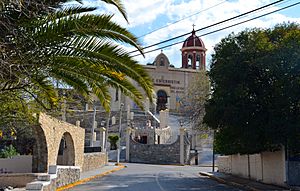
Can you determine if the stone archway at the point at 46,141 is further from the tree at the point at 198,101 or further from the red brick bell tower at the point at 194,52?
the red brick bell tower at the point at 194,52

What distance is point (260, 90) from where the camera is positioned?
19.3m

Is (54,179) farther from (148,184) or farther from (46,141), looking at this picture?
(148,184)

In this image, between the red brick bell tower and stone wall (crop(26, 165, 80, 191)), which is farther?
the red brick bell tower

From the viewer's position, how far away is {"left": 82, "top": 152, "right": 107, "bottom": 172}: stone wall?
30.1 meters

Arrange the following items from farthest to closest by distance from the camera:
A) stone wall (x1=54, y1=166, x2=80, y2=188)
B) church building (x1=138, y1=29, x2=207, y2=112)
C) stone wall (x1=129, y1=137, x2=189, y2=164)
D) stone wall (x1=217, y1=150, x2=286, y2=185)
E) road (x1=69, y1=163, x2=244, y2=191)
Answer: church building (x1=138, y1=29, x2=207, y2=112) → stone wall (x1=129, y1=137, x2=189, y2=164) → stone wall (x1=217, y1=150, x2=286, y2=185) → road (x1=69, y1=163, x2=244, y2=191) → stone wall (x1=54, y1=166, x2=80, y2=188)

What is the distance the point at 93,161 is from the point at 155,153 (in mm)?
18457

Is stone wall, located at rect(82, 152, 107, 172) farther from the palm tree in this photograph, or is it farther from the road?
the palm tree

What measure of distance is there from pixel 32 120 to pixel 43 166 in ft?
13.4

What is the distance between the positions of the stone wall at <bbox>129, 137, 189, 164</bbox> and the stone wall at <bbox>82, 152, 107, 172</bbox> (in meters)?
13.0

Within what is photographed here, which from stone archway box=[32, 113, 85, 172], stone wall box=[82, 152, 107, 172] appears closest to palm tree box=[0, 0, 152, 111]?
stone archway box=[32, 113, 85, 172]

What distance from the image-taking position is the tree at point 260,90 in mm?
18156

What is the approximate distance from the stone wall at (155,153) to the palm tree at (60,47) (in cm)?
4010

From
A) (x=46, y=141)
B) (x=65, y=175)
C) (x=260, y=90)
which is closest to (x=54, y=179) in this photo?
(x=65, y=175)

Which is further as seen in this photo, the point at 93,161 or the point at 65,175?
the point at 93,161
